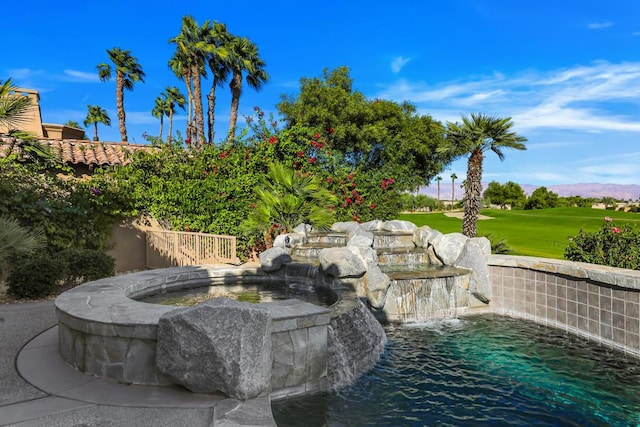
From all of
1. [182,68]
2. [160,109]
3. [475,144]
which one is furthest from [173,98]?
[475,144]

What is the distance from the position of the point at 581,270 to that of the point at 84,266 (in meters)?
10.0

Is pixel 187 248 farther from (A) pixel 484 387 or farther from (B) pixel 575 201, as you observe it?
(B) pixel 575 201

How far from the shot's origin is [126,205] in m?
12.5

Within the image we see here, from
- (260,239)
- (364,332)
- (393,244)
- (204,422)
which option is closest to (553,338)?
(364,332)

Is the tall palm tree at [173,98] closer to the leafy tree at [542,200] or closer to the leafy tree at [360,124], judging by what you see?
the leafy tree at [360,124]

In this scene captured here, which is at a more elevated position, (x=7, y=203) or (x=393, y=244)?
(x=7, y=203)

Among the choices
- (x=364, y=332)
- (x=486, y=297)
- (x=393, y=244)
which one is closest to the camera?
(x=364, y=332)

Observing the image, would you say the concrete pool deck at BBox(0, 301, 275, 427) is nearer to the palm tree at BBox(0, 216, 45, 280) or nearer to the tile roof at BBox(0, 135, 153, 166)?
the palm tree at BBox(0, 216, 45, 280)

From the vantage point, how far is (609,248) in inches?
335

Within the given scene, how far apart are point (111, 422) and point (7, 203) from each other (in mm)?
8753

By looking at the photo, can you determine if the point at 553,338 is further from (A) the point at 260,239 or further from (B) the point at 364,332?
(A) the point at 260,239

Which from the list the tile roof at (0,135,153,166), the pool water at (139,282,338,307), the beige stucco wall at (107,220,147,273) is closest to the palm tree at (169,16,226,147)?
the tile roof at (0,135,153,166)

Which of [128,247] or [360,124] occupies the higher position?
[360,124]

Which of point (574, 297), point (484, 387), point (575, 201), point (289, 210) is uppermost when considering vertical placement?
point (575, 201)
